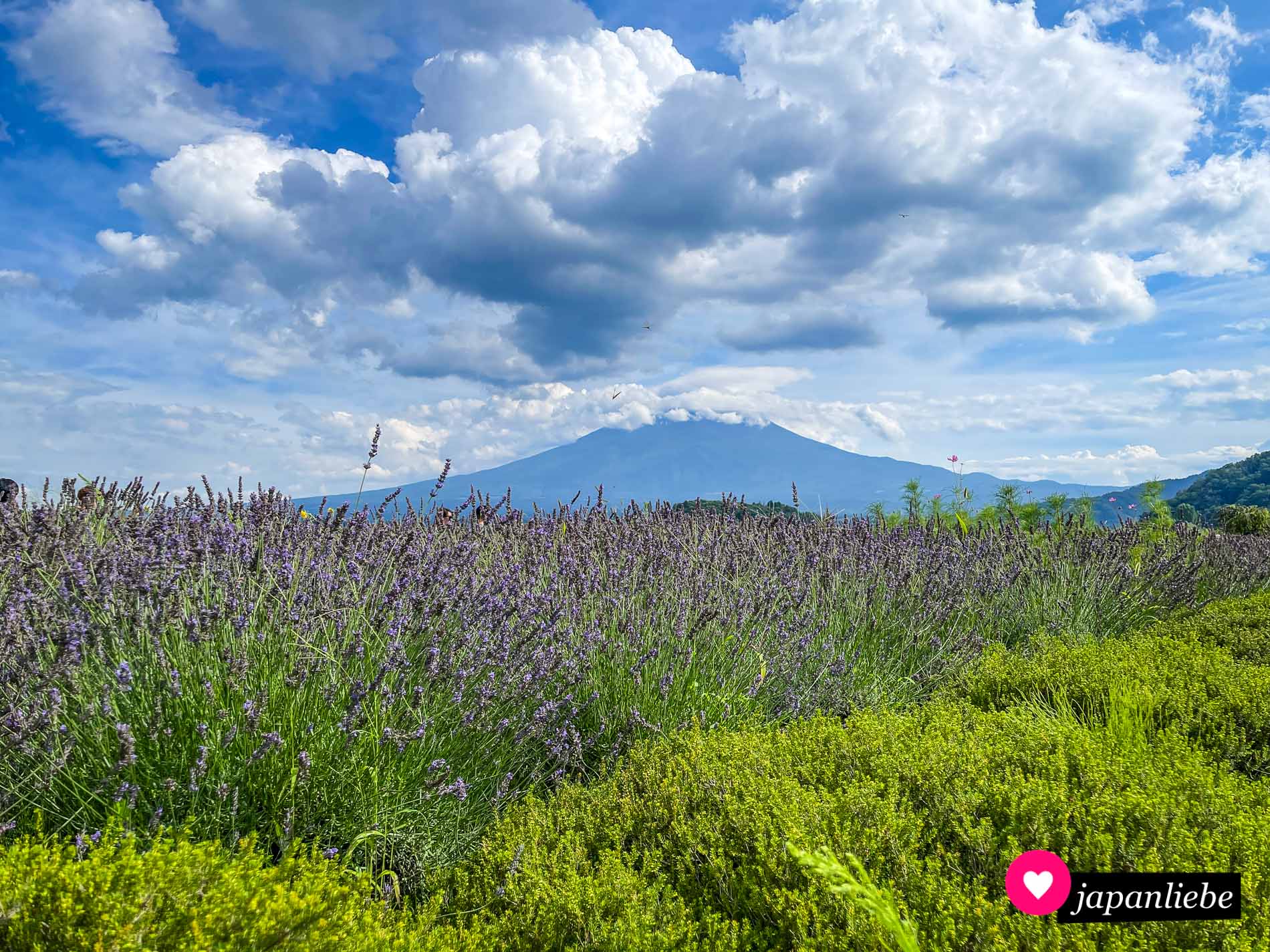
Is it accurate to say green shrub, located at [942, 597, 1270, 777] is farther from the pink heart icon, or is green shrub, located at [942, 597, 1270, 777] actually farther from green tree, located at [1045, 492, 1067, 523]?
green tree, located at [1045, 492, 1067, 523]

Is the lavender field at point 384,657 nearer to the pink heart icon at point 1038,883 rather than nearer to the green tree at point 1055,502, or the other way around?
the pink heart icon at point 1038,883

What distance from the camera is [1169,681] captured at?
3637 mm

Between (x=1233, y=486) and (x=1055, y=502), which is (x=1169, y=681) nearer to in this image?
(x=1055, y=502)

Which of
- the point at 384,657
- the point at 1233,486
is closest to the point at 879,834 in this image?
the point at 384,657

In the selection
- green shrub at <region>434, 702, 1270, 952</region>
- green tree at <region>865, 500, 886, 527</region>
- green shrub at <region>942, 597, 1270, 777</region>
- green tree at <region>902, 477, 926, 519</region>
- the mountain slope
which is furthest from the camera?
the mountain slope

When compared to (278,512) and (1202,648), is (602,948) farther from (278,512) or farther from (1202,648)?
(1202,648)

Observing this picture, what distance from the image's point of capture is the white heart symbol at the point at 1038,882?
5.23ft

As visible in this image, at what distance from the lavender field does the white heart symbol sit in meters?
1.35

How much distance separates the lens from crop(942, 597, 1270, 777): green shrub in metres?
3.15

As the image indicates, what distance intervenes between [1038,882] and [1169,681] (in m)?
2.63

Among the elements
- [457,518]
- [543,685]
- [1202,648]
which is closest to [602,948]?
[543,685]

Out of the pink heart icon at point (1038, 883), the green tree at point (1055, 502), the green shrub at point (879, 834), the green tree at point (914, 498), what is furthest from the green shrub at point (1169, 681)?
the green tree at point (1055, 502)

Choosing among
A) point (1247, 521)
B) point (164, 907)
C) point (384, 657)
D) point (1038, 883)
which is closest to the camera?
point (164, 907)

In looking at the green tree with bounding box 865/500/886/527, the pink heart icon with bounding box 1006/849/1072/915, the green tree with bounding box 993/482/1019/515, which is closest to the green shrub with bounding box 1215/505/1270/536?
the green tree with bounding box 993/482/1019/515
